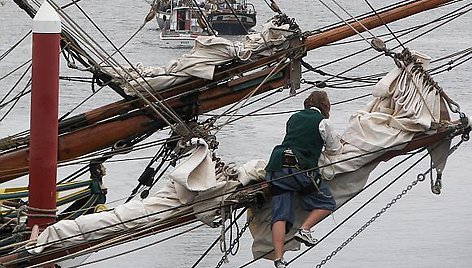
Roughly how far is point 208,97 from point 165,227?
254 cm

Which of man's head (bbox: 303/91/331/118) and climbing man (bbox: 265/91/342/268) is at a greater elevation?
man's head (bbox: 303/91/331/118)

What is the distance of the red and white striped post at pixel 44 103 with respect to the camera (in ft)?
24.6

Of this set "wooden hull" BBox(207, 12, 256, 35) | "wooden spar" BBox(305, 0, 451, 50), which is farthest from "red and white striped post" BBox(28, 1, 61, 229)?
"wooden hull" BBox(207, 12, 256, 35)

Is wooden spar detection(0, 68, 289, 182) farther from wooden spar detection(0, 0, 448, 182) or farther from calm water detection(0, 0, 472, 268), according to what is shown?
calm water detection(0, 0, 472, 268)

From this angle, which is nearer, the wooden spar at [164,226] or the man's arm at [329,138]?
the wooden spar at [164,226]

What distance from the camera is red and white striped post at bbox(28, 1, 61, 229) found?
751cm

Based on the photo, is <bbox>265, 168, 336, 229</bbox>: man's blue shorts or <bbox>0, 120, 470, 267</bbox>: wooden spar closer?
<bbox>0, 120, 470, 267</bbox>: wooden spar

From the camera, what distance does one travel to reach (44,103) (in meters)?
7.52

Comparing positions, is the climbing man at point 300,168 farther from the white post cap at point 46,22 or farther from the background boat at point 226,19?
the background boat at point 226,19

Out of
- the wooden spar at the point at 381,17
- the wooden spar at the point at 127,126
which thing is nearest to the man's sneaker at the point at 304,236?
the wooden spar at the point at 127,126

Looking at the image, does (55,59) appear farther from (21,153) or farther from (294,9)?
(294,9)

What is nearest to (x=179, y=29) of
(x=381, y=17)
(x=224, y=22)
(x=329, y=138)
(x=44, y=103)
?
(x=224, y=22)

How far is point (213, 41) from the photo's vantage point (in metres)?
10.1

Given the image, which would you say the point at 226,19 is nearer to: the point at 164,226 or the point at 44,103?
the point at 164,226
